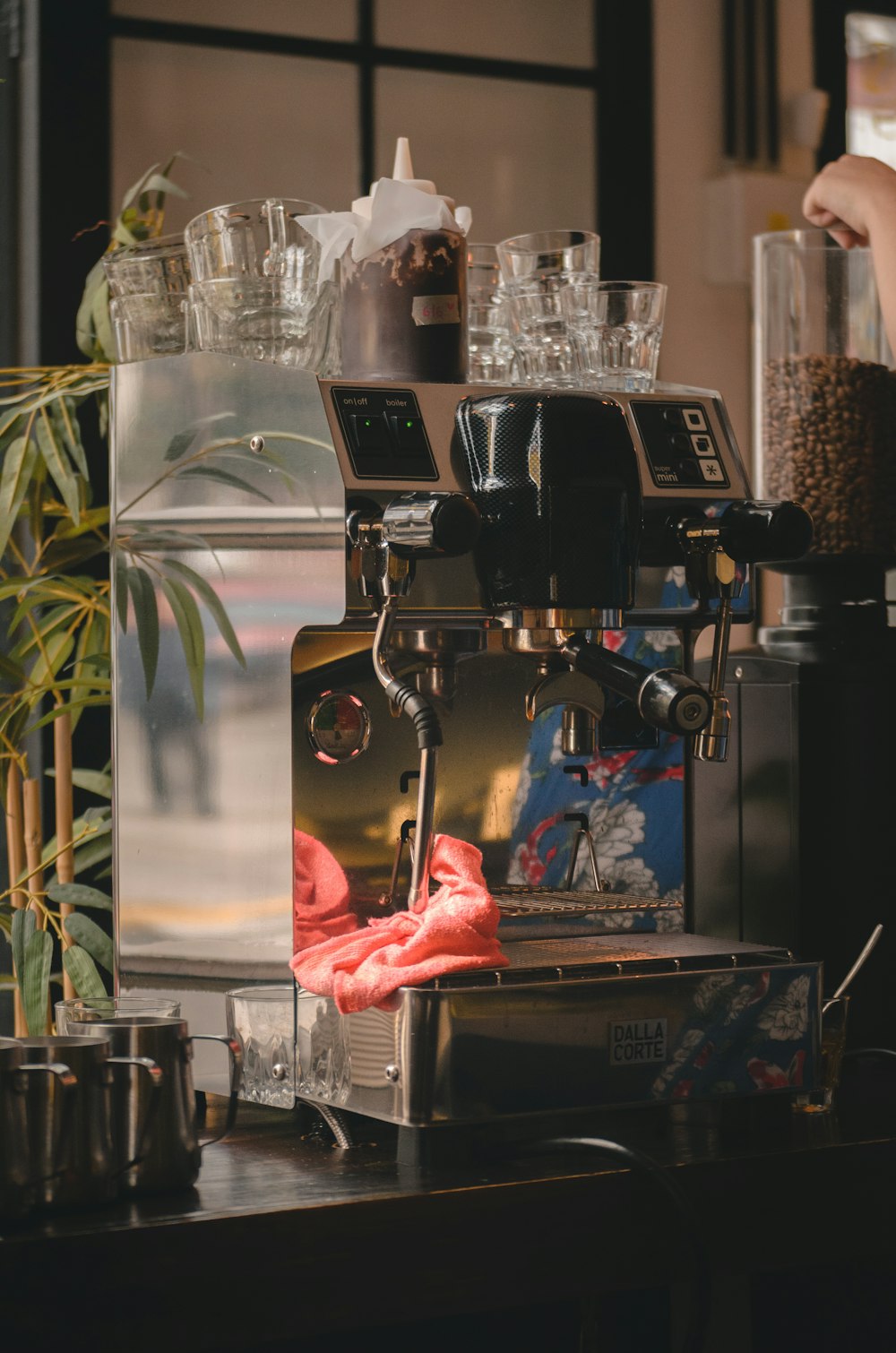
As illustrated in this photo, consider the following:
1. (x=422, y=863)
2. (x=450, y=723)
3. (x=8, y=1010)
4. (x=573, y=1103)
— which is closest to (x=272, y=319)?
(x=450, y=723)

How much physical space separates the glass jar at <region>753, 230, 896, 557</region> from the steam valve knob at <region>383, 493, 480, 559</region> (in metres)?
0.64

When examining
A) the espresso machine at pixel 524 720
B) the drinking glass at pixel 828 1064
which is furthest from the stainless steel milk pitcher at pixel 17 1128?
the drinking glass at pixel 828 1064

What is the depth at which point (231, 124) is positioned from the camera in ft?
8.70

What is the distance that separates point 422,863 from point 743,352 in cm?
202

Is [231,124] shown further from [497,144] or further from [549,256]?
[549,256]

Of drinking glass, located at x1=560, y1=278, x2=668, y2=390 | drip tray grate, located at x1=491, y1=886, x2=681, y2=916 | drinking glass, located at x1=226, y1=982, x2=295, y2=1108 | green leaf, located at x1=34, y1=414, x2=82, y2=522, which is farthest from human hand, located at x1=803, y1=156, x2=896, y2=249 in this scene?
drinking glass, located at x1=226, y1=982, x2=295, y2=1108

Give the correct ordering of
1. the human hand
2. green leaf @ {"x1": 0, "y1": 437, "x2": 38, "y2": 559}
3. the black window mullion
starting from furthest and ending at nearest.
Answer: the black window mullion → green leaf @ {"x1": 0, "y1": 437, "x2": 38, "y2": 559} → the human hand

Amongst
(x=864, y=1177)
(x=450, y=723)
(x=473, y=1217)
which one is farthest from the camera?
(x=450, y=723)

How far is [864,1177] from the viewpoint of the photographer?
1.20 meters

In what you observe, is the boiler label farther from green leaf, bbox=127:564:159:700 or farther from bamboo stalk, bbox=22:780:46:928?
bamboo stalk, bbox=22:780:46:928

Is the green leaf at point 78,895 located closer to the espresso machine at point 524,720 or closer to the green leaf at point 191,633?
the green leaf at point 191,633

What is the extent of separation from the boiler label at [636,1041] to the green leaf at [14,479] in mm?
951

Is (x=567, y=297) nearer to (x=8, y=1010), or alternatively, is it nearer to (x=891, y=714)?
(x=891, y=714)

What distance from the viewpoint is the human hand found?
5.27 ft
